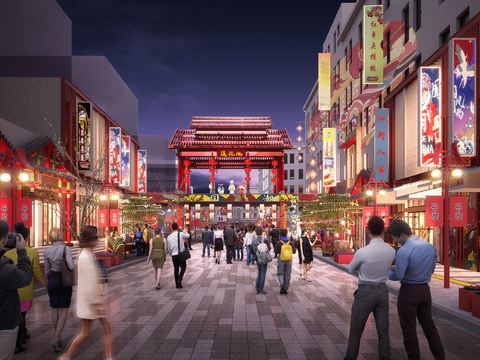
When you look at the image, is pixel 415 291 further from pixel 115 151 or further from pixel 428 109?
pixel 115 151

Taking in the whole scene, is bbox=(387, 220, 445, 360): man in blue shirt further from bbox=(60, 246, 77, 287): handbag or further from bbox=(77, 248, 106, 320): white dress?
bbox=(60, 246, 77, 287): handbag

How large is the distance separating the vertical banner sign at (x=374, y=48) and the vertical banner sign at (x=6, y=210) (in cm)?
2115

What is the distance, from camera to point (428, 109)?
684 inches

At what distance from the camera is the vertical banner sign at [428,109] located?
1711 cm

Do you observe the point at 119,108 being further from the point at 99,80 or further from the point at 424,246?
the point at 424,246

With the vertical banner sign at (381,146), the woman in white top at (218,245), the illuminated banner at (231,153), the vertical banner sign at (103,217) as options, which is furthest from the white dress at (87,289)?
the illuminated banner at (231,153)

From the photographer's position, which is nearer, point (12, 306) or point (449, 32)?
point (12, 306)

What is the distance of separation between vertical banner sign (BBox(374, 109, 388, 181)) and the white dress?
2082 centimetres

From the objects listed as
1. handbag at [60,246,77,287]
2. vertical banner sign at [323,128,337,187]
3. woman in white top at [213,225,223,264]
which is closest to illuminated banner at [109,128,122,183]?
vertical banner sign at [323,128,337,187]

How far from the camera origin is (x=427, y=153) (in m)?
17.2

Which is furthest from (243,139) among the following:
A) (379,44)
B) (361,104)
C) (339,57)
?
(379,44)

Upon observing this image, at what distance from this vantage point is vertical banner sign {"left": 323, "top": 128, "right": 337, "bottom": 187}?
36.7 m

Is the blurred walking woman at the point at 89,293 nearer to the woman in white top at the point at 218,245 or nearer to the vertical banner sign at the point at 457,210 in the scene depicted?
the vertical banner sign at the point at 457,210

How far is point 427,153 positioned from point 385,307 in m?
14.0
